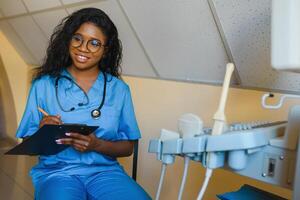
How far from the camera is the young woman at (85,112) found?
1337mm

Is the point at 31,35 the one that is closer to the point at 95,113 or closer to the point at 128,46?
the point at 128,46

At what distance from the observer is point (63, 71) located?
153 centimetres

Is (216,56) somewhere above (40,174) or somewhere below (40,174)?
above

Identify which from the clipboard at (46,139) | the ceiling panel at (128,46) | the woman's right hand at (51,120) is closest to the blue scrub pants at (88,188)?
the clipboard at (46,139)

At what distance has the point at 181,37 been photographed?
5.16 feet

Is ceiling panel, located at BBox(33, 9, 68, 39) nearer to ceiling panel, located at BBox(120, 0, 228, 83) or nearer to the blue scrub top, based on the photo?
ceiling panel, located at BBox(120, 0, 228, 83)

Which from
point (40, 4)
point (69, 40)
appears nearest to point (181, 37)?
point (69, 40)

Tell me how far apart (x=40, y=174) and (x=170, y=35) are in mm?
845

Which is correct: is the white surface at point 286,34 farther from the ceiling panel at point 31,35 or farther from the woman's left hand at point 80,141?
the ceiling panel at point 31,35

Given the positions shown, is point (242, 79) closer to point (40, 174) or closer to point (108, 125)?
point (108, 125)

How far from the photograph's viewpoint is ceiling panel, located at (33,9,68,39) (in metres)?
2.29

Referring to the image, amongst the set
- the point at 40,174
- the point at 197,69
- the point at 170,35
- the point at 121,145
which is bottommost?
the point at 40,174

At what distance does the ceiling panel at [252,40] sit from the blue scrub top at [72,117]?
56 cm

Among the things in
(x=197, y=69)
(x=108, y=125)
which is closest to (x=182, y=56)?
(x=197, y=69)
